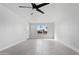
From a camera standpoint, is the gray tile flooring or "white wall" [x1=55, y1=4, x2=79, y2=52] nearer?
the gray tile flooring

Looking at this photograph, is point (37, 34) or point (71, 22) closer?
point (71, 22)

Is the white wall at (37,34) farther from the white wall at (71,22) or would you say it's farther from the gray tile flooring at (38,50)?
the gray tile flooring at (38,50)

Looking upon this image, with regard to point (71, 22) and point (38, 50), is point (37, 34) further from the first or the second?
point (38, 50)

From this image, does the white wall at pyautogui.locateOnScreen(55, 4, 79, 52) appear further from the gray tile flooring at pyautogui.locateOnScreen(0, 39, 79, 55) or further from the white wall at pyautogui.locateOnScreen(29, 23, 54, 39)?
the white wall at pyautogui.locateOnScreen(29, 23, 54, 39)

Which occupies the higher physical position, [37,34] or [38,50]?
[37,34]

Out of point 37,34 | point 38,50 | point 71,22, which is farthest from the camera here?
point 37,34

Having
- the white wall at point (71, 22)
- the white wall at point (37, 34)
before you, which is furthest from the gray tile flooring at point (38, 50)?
the white wall at point (37, 34)

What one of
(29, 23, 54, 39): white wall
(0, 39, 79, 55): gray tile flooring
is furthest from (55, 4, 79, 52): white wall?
(29, 23, 54, 39): white wall

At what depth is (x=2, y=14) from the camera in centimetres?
515

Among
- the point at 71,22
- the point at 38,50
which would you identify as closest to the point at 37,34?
the point at 71,22

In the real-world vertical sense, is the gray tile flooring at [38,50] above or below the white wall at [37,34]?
below

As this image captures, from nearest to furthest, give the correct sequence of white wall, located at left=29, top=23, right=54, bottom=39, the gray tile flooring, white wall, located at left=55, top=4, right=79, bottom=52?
the gray tile flooring < white wall, located at left=55, top=4, right=79, bottom=52 < white wall, located at left=29, top=23, right=54, bottom=39

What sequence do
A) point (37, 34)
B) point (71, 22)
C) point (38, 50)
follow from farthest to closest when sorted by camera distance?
point (37, 34) < point (71, 22) < point (38, 50)
